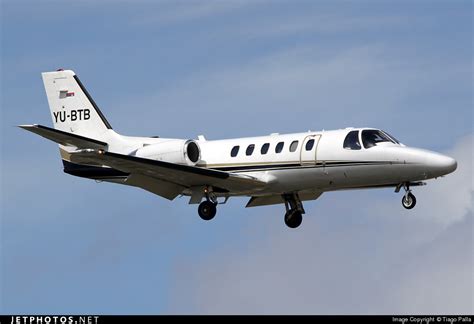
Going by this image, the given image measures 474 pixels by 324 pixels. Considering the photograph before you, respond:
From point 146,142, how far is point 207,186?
3267 mm

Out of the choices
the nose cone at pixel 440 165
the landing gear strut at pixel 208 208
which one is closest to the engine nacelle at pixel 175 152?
the landing gear strut at pixel 208 208

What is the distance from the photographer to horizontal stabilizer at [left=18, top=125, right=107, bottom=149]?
36312 mm

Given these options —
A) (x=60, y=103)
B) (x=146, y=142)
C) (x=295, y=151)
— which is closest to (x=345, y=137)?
(x=295, y=151)

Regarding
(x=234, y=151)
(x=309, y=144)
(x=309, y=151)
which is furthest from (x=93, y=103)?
(x=309, y=151)

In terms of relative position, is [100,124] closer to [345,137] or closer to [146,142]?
[146,142]

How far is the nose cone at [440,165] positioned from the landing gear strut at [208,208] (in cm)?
651

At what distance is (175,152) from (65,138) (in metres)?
3.50

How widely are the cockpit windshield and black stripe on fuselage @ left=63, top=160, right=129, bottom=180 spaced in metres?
7.57

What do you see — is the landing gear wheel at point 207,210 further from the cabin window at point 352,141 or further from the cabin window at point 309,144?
the cabin window at point 352,141

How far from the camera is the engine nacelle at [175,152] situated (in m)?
39.5

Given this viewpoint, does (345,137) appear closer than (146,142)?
Yes

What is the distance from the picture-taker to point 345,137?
37.9m

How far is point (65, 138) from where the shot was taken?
1492 inches

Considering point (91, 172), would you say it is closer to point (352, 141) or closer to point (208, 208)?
point (208, 208)
